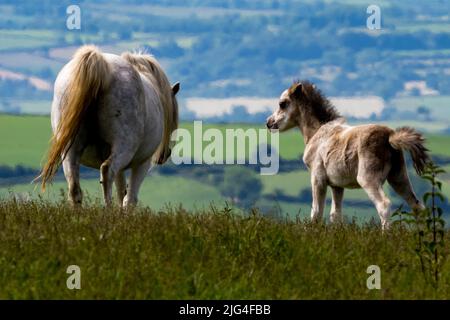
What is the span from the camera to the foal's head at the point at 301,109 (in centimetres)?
1661

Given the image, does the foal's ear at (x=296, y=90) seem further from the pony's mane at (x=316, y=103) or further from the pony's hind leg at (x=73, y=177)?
the pony's hind leg at (x=73, y=177)

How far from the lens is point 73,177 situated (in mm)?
12602

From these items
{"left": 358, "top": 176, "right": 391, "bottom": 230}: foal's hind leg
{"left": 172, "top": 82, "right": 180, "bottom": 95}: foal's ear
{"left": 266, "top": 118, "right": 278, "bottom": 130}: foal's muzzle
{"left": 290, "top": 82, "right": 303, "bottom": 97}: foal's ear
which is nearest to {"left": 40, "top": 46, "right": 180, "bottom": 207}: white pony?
{"left": 172, "top": 82, "right": 180, "bottom": 95}: foal's ear

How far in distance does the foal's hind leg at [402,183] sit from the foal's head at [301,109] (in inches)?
71.2

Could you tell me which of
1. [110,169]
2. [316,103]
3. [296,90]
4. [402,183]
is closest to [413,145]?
[402,183]

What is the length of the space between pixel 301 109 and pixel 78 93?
5311mm

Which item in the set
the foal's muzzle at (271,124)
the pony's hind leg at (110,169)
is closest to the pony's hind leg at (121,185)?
the pony's hind leg at (110,169)

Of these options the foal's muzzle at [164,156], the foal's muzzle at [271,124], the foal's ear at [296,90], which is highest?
the foal's ear at [296,90]

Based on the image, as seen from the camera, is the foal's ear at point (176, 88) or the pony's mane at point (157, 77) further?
the foal's ear at point (176, 88)

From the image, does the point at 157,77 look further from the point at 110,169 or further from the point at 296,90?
the point at 296,90

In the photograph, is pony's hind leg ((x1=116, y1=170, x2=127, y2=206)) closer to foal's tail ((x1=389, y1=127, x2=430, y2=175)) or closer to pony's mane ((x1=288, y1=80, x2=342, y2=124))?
foal's tail ((x1=389, y1=127, x2=430, y2=175))
